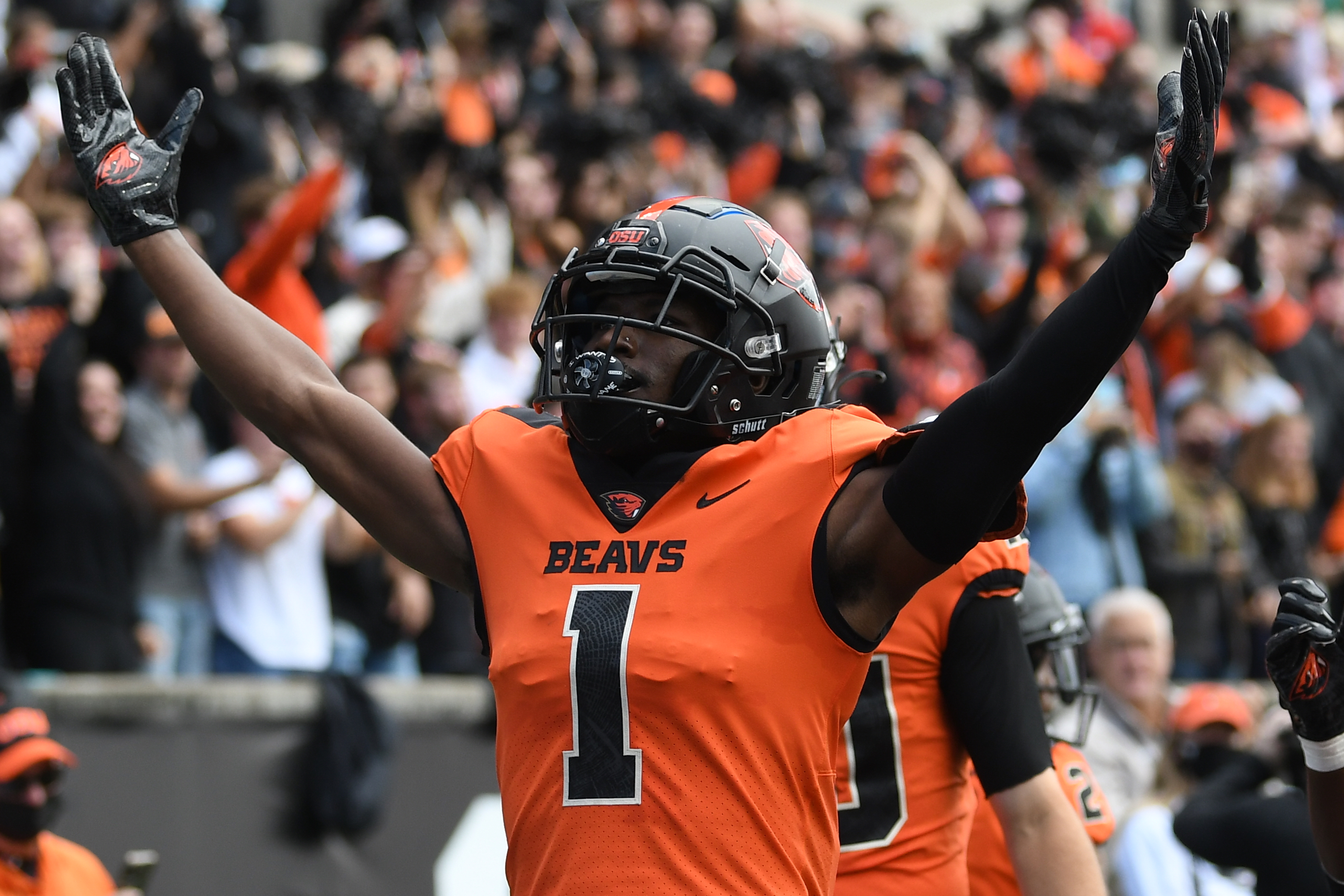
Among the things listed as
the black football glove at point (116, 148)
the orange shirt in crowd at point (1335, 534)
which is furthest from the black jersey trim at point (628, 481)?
the orange shirt in crowd at point (1335, 534)

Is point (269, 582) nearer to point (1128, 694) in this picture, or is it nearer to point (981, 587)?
point (1128, 694)

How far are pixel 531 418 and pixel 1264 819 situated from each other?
265 cm

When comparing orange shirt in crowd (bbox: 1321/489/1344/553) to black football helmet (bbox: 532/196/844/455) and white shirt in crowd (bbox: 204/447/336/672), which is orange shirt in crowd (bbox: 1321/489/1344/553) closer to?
white shirt in crowd (bbox: 204/447/336/672)

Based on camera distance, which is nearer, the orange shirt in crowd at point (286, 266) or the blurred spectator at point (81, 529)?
the blurred spectator at point (81, 529)

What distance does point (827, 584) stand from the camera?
2.97 metres

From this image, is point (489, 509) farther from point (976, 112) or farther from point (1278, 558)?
point (976, 112)

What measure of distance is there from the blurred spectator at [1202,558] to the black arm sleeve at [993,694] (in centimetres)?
553

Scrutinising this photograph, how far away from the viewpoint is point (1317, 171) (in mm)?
14750

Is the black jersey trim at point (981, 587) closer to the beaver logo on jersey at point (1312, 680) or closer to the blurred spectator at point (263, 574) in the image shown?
the beaver logo on jersey at point (1312, 680)

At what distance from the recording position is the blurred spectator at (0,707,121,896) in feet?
19.0

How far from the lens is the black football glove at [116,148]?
3230mm

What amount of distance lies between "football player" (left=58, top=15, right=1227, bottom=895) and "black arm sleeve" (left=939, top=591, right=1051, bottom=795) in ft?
2.19

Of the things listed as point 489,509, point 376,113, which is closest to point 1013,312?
point 376,113

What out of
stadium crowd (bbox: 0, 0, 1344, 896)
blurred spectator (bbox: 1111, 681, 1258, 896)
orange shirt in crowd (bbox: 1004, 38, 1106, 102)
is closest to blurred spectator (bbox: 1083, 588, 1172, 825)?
stadium crowd (bbox: 0, 0, 1344, 896)
